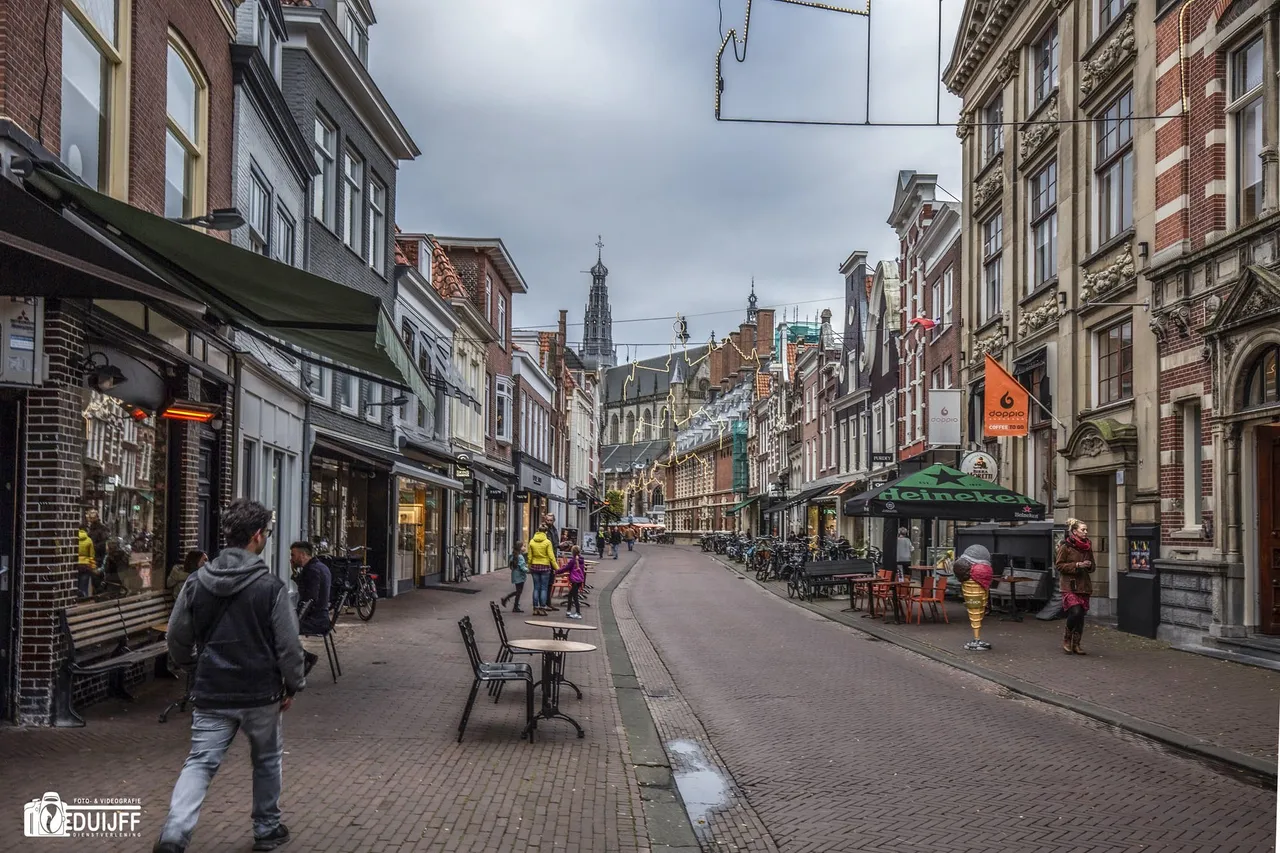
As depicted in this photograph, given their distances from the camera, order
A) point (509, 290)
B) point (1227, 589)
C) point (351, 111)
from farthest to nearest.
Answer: point (509, 290) < point (351, 111) < point (1227, 589)

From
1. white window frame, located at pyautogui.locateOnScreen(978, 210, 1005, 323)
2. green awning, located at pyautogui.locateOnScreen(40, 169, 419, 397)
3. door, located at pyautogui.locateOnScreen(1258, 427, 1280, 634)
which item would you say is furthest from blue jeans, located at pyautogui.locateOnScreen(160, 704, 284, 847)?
white window frame, located at pyautogui.locateOnScreen(978, 210, 1005, 323)

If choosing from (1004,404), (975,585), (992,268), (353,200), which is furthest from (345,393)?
(992,268)

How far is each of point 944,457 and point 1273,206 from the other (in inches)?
668

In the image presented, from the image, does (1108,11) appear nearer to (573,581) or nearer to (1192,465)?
(1192,465)

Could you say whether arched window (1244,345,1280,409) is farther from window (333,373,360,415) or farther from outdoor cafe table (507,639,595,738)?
window (333,373,360,415)

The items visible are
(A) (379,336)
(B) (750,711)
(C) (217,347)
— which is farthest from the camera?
(C) (217,347)

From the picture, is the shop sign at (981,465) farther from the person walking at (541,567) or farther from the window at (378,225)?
the window at (378,225)

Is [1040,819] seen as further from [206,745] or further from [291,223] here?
[291,223]

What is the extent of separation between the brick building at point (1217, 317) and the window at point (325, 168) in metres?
13.5

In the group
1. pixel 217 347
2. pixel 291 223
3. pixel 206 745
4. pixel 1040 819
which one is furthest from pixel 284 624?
pixel 291 223

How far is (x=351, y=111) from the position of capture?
22.1m

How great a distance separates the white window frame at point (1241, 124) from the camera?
14.3 m

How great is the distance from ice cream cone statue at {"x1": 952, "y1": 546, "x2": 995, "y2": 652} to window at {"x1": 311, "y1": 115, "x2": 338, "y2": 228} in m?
12.1

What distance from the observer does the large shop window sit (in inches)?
378
